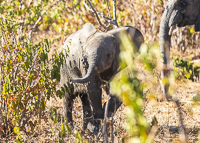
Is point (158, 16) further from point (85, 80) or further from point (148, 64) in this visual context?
point (148, 64)

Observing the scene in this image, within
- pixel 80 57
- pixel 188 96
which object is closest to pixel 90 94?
pixel 80 57

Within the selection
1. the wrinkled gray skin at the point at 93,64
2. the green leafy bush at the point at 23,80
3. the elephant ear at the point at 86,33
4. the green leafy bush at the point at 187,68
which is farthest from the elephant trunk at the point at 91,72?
the green leafy bush at the point at 187,68

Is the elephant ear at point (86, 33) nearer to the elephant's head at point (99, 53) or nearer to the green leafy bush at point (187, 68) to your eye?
the elephant's head at point (99, 53)

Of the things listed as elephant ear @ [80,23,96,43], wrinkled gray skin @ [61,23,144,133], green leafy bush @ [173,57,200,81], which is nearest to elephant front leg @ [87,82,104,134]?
wrinkled gray skin @ [61,23,144,133]

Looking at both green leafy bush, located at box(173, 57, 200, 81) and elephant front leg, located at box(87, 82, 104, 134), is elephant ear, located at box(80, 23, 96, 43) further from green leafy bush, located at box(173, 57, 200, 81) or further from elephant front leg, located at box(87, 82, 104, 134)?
green leafy bush, located at box(173, 57, 200, 81)

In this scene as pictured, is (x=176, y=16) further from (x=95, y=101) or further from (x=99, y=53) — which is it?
(x=95, y=101)

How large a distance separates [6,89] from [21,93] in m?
0.24

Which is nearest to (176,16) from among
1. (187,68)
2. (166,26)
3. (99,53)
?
(166,26)

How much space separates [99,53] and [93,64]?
12 cm

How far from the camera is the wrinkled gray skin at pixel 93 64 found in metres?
3.33

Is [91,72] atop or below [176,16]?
below

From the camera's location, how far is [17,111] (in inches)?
132

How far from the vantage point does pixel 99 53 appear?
3.33m

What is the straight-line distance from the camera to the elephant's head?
3.28m
